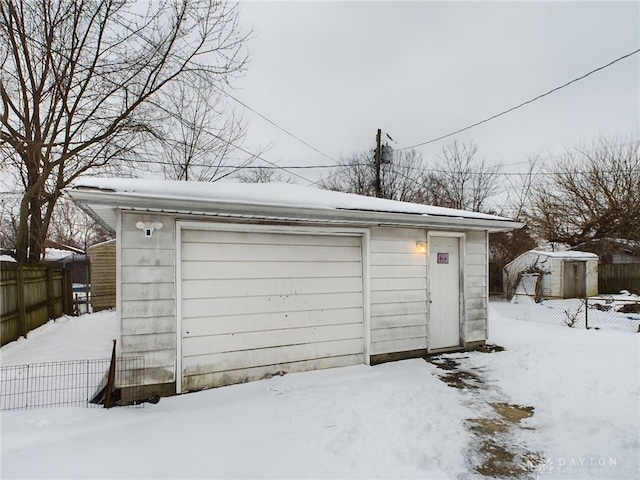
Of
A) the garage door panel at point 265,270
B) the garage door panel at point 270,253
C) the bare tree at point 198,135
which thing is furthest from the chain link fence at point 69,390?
the bare tree at point 198,135

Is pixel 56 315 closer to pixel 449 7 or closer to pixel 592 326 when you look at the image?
pixel 449 7

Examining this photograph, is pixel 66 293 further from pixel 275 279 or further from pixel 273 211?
pixel 273 211

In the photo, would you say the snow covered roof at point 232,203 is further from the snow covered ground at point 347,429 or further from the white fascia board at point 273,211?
the snow covered ground at point 347,429

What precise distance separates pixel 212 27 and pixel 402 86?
24.8 feet

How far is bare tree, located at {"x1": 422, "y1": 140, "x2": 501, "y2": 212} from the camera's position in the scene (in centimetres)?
2031

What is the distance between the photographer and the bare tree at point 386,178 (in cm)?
2180

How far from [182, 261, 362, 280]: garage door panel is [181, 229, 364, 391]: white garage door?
0.04ft

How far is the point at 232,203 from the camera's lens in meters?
4.06

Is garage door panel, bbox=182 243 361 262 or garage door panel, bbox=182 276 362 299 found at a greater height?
garage door panel, bbox=182 243 361 262

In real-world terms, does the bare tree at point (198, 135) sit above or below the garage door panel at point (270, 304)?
above

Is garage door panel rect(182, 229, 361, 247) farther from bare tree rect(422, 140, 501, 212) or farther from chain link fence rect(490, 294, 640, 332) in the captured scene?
bare tree rect(422, 140, 501, 212)

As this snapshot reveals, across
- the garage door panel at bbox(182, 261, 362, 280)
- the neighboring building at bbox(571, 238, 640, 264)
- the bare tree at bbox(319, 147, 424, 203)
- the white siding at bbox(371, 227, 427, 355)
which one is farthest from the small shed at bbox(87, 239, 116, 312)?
the neighboring building at bbox(571, 238, 640, 264)

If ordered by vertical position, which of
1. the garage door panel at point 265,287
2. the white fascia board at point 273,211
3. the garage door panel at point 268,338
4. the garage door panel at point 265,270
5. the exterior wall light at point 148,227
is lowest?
the garage door panel at point 268,338

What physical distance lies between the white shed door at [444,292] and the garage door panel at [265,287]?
5.22ft
